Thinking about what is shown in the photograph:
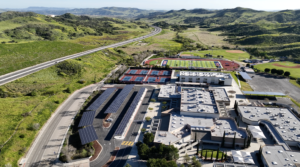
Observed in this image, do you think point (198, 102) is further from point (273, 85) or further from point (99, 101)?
point (273, 85)

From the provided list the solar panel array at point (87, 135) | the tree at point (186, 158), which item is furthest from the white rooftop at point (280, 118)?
the solar panel array at point (87, 135)

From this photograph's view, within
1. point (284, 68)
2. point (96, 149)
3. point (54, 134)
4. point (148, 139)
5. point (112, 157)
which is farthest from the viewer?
point (284, 68)

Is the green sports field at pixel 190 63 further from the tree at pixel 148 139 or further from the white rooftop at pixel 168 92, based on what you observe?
the tree at pixel 148 139

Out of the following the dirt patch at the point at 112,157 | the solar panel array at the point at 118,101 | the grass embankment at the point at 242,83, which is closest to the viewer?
the dirt patch at the point at 112,157

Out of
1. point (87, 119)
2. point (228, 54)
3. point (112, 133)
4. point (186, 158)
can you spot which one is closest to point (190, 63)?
point (228, 54)

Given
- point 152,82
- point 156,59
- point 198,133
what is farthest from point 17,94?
point 156,59

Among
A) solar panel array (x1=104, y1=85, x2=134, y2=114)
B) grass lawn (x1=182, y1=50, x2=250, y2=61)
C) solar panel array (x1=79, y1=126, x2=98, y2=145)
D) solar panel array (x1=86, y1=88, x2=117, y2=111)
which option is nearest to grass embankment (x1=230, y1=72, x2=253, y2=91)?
grass lawn (x1=182, y1=50, x2=250, y2=61)

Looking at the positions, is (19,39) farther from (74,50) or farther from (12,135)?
(12,135)
